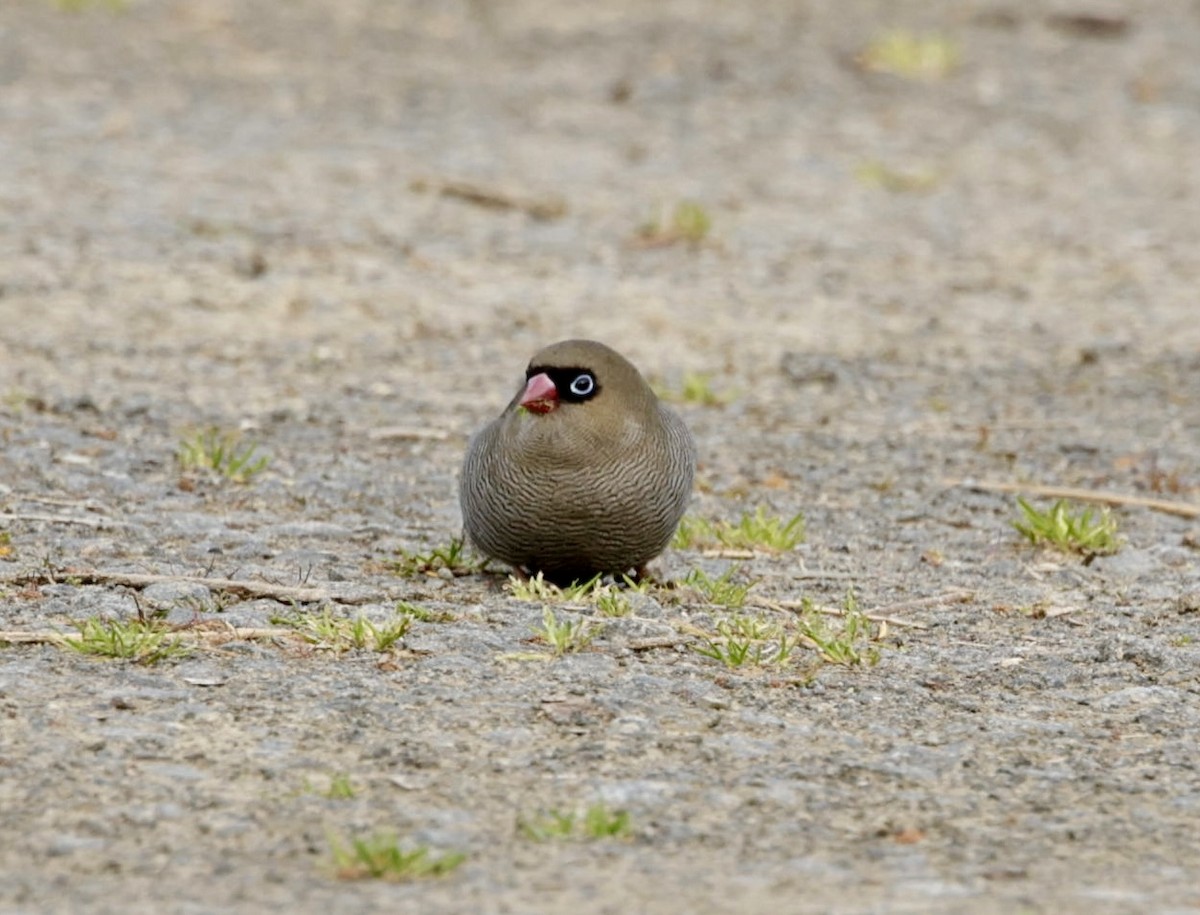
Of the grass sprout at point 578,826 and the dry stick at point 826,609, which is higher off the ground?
the dry stick at point 826,609

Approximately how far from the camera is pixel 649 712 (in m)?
6.01

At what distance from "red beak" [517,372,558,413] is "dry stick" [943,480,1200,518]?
3.07 m

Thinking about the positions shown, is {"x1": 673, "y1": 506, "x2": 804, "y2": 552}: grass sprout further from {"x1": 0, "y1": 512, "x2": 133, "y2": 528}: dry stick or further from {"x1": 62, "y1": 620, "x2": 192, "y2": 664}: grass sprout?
{"x1": 62, "y1": 620, "x2": 192, "y2": 664}: grass sprout

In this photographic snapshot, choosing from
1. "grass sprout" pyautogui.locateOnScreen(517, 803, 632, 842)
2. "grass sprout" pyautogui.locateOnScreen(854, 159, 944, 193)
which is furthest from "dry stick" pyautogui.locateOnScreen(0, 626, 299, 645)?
"grass sprout" pyautogui.locateOnScreen(854, 159, 944, 193)

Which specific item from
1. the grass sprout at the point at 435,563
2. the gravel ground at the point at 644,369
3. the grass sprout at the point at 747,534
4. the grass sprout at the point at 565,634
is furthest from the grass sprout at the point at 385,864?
the grass sprout at the point at 747,534

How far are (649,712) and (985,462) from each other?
4419 mm

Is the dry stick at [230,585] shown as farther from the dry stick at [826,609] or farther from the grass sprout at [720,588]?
the dry stick at [826,609]

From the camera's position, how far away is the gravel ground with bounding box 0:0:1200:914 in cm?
520

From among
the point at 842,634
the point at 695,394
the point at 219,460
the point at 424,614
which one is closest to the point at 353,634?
the point at 424,614

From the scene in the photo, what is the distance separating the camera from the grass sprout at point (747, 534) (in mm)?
8203

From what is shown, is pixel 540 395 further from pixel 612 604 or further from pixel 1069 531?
pixel 1069 531

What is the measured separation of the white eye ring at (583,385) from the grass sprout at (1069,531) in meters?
2.17

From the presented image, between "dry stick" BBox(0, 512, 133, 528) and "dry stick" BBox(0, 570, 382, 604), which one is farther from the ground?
"dry stick" BBox(0, 512, 133, 528)

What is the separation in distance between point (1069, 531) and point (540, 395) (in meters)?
2.48
